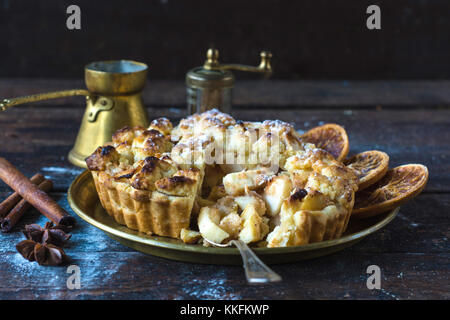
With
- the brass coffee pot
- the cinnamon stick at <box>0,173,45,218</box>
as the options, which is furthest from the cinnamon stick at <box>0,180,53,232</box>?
the brass coffee pot

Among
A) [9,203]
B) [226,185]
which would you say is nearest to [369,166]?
[226,185]

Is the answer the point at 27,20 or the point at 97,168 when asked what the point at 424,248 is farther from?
the point at 27,20

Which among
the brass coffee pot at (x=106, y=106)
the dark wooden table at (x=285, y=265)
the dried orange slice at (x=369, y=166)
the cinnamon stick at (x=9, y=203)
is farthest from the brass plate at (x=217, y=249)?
the brass coffee pot at (x=106, y=106)

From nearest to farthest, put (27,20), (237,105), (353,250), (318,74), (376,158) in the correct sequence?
(353,250) → (376,158) → (237,105) → (27,20) → (318,74)

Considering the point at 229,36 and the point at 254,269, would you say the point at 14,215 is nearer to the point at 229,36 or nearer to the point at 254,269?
the point at 254,269

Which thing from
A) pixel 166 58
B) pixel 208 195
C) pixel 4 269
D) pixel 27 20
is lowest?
pixel 4 269

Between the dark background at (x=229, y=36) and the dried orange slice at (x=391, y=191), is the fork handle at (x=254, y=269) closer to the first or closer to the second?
the dried orange slice at (x=391, y=191)

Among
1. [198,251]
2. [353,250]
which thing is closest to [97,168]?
[198,251]
